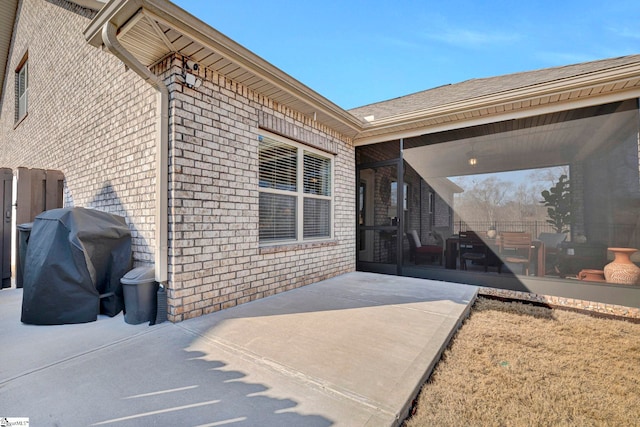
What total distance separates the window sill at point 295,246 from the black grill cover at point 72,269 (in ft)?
5.34

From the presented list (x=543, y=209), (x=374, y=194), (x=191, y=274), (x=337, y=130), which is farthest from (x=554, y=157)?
(x=191, y=274)

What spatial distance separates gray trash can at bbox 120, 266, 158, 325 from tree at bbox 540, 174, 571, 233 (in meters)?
8.98

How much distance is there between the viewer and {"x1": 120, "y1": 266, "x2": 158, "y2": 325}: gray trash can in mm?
2830

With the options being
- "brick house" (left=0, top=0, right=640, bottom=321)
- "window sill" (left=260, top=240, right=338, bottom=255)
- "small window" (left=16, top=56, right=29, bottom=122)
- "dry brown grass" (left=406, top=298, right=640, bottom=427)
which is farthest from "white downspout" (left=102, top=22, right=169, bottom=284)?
"small window" (left=16, top=56, right=29, bottom=122)

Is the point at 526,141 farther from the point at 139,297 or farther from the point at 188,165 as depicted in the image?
the point at 139,297

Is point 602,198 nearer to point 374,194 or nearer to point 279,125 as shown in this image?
point 374,194

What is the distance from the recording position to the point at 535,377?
6.84 ft

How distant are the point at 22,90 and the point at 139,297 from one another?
914 cm

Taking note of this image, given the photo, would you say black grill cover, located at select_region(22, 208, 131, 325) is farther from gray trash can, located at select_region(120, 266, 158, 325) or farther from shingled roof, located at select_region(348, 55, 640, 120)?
shingled roof, located at select_region(348, 55, 640, 120)

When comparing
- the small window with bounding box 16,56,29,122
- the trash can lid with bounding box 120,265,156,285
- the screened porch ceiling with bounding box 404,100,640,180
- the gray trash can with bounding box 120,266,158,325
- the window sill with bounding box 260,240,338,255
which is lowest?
the gray trash can with bounding box 120,266,158,325

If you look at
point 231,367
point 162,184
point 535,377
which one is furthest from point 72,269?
point 535,377

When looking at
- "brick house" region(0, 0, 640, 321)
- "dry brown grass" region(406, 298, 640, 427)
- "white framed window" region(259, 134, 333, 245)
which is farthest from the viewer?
"white framed window" region(259, 134, 333, 245)

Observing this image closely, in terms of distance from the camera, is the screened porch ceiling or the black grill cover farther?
the screened porch ceiling

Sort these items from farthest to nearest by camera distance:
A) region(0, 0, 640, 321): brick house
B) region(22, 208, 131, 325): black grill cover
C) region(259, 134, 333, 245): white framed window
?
region(259, 134, 333, 245): white framed window
region(0, 0, 640, 321): brick house
region(22, 208, 131, 325): black grill cover
